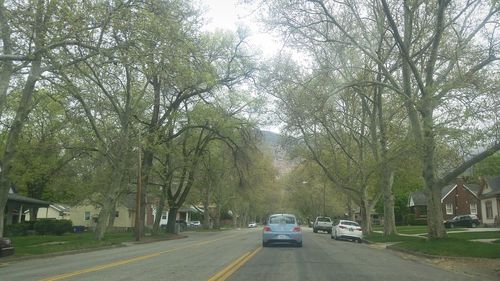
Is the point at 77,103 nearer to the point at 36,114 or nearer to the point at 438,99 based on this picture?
the point at 36,114

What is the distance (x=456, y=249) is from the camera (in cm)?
1916

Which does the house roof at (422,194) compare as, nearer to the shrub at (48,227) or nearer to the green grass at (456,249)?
the shrub at (48,227)

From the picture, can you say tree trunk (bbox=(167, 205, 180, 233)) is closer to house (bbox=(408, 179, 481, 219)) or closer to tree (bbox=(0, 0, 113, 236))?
tree (bbox=(0, 0, 113, 236))

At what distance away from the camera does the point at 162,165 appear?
42719 mm

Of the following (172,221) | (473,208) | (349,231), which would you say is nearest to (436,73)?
(349,231)

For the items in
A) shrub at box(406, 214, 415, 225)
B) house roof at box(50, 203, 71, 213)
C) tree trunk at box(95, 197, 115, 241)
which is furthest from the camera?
shrub at box(406, 214, 415, 225)

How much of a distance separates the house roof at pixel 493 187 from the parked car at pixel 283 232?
32645 millimetres

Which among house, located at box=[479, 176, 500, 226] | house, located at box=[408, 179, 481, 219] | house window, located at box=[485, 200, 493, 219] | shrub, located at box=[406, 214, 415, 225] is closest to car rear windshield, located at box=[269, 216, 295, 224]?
house, located at box=[479, 176, 500, 226]

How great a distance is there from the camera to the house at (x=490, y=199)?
5066cm

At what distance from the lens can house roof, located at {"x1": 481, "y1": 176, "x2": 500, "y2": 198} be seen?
1966 inches

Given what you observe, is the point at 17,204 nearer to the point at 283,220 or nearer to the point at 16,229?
the point at 16,229

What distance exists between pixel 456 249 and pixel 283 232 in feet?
24.8

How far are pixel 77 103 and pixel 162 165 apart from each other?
13.2 meters

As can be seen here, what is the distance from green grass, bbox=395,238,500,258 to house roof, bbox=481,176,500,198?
101ft
